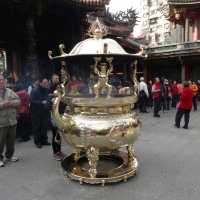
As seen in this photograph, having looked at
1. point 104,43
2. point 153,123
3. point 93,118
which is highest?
point 104,43

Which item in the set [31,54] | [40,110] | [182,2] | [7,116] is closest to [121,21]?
[182,2]

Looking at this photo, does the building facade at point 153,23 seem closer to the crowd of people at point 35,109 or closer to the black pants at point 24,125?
the crowd of people at point 35,109

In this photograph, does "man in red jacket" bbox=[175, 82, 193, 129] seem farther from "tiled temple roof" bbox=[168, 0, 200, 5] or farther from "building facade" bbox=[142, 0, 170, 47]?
"building facade" bbox=[142, 0, 170, 47]

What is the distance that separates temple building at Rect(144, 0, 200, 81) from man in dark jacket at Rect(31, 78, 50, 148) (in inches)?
652

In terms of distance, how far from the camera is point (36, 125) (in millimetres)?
7238

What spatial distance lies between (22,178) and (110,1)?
765 centimetres

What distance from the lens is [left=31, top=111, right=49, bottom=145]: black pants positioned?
23.7 ft

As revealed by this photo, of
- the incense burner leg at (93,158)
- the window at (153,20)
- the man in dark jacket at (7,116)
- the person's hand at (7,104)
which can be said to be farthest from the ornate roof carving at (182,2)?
the window at (153,20)

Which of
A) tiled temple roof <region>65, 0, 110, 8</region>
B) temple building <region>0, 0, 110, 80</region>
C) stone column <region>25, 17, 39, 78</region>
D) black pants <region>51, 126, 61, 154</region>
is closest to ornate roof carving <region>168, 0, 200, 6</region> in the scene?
temple building <region>0, 0, 110, 80</region>

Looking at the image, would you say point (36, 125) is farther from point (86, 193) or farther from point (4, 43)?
point (4, 43)

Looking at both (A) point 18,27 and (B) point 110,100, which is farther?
(A) point 18,27

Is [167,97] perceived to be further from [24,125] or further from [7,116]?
[7,116]

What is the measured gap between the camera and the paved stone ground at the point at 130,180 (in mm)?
4398

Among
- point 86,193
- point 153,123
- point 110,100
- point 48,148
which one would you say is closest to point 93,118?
point 110,100
